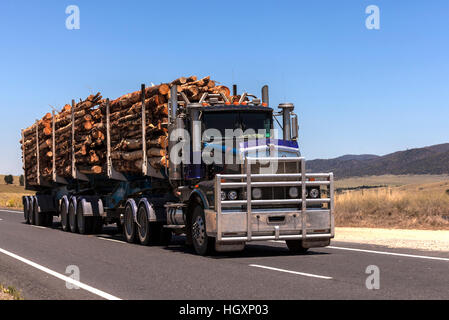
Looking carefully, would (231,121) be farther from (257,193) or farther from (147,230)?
(147,230)

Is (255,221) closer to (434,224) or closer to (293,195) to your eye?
(293,195)

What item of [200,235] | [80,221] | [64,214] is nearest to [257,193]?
[200,235]

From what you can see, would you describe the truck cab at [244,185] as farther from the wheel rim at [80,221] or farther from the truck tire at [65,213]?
the truck tire at [65,213]

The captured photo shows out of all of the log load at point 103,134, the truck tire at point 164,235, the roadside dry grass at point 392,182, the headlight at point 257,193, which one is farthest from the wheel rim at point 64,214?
the roadside dry grass at point 392,182

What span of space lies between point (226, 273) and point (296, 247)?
404 cm

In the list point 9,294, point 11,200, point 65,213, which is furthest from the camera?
point 11,200

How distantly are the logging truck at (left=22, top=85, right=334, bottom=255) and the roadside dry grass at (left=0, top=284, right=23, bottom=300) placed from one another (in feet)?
14.6

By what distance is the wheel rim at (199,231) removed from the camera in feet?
45.4

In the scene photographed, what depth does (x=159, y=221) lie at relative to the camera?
1664 cm

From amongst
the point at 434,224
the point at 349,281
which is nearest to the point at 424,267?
the point at 349,281

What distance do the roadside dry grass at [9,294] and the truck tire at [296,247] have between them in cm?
670

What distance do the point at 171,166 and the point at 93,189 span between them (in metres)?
7.96

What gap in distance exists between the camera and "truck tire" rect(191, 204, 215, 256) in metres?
13.7

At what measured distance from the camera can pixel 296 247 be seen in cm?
1461
